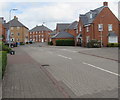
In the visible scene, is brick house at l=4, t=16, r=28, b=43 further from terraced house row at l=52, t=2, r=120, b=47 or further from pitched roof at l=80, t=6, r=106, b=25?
terraced house row at l=52, t=2, r=120, b=47

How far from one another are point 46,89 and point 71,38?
55760mm

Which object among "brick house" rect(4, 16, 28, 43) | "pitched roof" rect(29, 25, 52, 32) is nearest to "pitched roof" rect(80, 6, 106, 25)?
"brick house" rect(4, 16, 28, 43)

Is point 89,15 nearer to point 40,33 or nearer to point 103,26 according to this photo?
point 103,26

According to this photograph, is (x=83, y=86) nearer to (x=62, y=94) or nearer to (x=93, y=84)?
(x=93, y=84)

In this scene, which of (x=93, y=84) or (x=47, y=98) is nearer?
(x=47, y=98)

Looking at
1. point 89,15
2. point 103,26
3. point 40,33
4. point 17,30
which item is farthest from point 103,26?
point 40,33

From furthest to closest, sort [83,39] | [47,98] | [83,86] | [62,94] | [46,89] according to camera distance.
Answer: [83,39] < [83,86] < [46,89] < [62,94] < [47,98]

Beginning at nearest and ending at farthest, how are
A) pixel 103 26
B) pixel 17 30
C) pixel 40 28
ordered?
pixel 103 26
pixel 17 30
pixel 40 28

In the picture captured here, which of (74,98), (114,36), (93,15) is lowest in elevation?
(74,98)

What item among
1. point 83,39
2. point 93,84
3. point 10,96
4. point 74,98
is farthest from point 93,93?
point 83,39

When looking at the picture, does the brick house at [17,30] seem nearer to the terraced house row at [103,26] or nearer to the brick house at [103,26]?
the terraced house row at [103,26]

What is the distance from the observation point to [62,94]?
6.42m

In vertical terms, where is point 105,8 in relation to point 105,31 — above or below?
above

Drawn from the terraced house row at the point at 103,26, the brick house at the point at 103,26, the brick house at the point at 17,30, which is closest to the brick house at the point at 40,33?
the brick house at the point at 17,30
